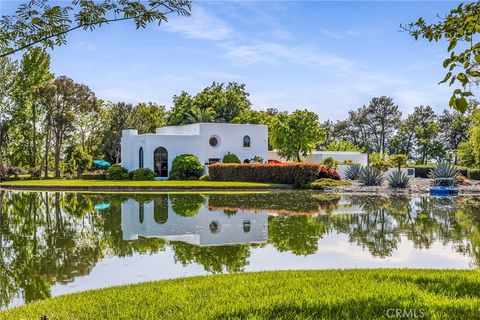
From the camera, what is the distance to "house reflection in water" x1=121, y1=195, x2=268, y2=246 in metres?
12.3

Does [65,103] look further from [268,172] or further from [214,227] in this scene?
[214,227]

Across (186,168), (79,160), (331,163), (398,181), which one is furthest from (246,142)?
(398,181)

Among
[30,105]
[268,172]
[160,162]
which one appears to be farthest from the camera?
[30,105]

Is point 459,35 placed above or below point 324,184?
above

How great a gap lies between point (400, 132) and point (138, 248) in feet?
182

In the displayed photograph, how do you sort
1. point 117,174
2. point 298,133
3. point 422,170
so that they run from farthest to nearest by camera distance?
point 422,170 < point 298,133 < point 117,174

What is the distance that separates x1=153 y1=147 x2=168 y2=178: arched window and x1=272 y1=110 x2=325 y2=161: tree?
416 inches

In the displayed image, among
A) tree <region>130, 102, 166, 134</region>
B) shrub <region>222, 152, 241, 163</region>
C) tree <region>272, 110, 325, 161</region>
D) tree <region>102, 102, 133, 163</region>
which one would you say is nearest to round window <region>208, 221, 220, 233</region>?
shrub <region>222, 152, 241, 163</region>

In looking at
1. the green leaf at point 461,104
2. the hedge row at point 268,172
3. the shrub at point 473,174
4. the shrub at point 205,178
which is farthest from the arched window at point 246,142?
the green leaf at point 461,104

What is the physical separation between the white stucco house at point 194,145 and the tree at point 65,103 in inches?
326

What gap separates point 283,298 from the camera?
5500 millimetres

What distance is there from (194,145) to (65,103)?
14.6 m

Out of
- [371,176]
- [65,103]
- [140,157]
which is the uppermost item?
[65,103]

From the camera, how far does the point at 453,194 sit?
2822 centimetres
